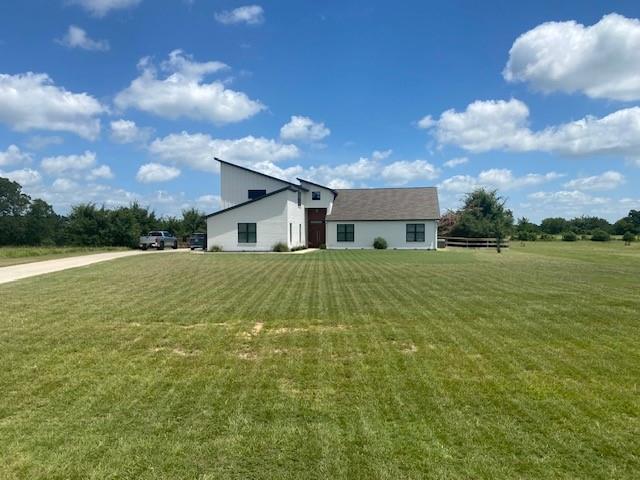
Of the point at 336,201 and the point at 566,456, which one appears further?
the point at 336,201

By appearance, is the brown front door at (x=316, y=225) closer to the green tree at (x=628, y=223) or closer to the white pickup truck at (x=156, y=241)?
the white pickup truck at (x=156, y=241)

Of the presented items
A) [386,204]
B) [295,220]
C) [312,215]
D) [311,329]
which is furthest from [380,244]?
[311,329]

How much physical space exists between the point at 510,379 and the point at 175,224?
43959 millimetres

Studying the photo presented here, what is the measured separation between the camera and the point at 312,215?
4050 centimetres

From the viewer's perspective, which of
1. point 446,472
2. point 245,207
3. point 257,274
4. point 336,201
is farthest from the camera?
point 336,201

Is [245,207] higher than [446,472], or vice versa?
[245,207]

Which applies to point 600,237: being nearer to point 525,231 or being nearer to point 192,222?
point 525,231

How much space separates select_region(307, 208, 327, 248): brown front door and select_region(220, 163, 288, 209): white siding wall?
481cm

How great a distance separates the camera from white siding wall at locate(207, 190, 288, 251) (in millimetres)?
33781

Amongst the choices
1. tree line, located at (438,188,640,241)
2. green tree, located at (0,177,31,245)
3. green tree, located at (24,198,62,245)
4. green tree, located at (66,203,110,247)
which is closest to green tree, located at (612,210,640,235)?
tree line, located at (438,188,640,241)

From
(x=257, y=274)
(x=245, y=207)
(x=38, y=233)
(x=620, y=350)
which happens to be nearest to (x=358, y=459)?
(x=620, y=350)

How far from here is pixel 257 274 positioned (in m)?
16.0

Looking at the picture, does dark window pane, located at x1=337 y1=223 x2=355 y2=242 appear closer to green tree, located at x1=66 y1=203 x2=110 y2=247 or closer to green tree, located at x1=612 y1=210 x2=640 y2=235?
green tree, located at x1=66 y1=203 x2=110 y2=247

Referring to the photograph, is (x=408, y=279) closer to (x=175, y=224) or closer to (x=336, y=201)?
(x=336, y=201)
